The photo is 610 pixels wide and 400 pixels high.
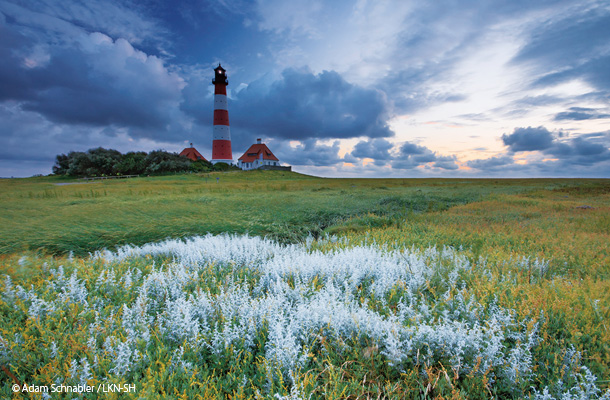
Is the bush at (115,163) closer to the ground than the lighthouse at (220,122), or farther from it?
closer to the ground

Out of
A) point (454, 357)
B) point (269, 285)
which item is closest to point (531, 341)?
point (454, 357)

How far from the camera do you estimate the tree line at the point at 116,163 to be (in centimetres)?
4291

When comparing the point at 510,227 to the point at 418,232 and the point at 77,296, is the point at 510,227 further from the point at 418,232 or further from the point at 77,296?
the point at 77,296

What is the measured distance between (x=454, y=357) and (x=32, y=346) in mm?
4490

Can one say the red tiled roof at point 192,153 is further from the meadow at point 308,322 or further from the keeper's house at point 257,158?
the meadow at point 308,322

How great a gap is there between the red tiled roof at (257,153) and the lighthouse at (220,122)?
12034 millimetres

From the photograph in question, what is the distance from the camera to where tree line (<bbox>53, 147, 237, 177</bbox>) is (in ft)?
141

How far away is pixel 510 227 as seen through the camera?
9055mm

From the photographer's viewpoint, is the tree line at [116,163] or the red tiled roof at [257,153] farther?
the red tiled roof at [257,153]

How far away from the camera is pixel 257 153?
7744 cm

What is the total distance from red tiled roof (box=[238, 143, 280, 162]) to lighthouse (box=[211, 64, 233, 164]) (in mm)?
12034

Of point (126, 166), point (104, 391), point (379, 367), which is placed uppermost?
point (126, 166)

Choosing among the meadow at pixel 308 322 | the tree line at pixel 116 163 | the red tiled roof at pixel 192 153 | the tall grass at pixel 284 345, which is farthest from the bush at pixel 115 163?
the tall grass at pixel 284 345

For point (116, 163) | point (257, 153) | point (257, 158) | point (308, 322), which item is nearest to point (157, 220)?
point (308, 322)
